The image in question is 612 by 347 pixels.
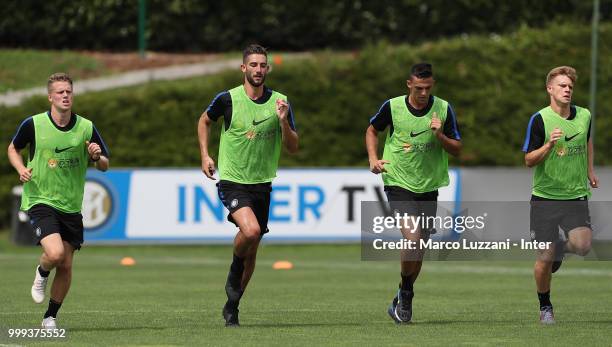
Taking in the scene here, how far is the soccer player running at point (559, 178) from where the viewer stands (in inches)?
489

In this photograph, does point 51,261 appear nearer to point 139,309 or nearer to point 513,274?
point 139,309

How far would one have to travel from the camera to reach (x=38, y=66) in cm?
3256

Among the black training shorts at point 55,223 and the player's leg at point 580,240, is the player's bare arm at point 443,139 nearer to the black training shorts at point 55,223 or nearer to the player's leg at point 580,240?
the player's leg at point 580,240

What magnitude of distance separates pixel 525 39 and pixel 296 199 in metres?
8.24

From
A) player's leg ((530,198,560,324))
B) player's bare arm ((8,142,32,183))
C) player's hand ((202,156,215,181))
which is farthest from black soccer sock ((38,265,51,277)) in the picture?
player's leg ((530,198,560,324))

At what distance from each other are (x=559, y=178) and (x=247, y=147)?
2.67m

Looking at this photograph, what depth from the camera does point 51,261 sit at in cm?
1179

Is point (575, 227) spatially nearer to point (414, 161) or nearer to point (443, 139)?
point (443, 139)

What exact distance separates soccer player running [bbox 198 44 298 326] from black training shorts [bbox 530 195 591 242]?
221 cm

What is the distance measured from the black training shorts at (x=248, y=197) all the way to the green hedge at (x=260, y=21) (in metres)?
23.6

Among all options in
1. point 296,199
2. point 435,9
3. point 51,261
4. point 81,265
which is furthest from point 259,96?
point 435,9

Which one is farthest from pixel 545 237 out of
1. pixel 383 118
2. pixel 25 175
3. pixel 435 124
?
pixel 25 175

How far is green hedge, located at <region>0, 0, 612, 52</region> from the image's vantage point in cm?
3638

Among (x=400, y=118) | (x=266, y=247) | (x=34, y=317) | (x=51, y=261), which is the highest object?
(x=400, y=118)
